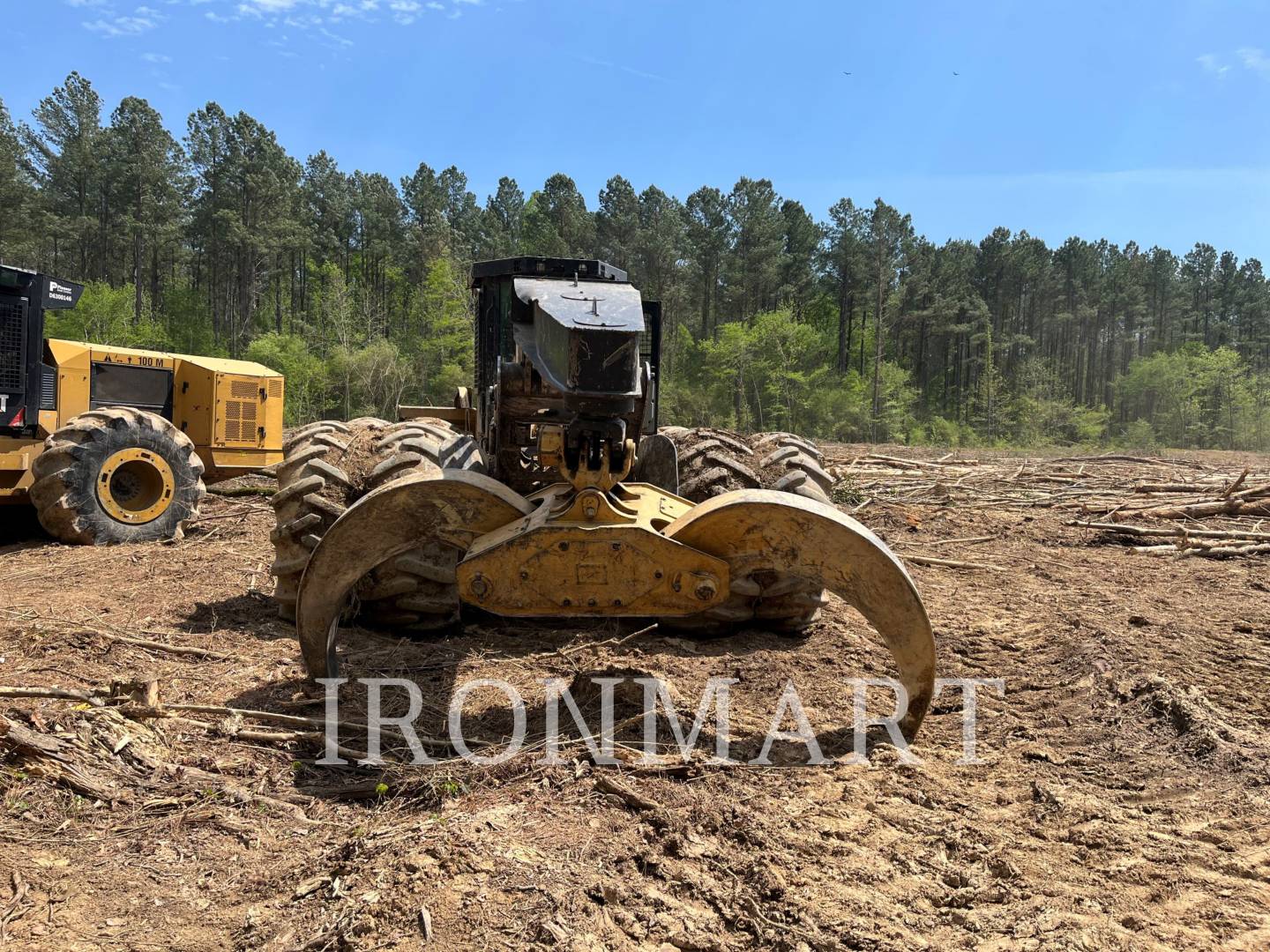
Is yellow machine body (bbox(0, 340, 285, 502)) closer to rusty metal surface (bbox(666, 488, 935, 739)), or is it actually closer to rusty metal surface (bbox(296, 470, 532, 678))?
rusty metal surface (bbox(296, 470, 532, 678))

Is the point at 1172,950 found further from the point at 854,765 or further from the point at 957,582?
the point at 957,582

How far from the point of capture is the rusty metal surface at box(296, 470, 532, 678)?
354cm

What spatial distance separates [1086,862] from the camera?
2.75 meters

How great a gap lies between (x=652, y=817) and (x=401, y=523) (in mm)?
1602

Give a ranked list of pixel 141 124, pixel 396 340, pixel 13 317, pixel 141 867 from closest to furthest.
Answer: pixel 141 867 → pixel 13 317 → pixel 141 124 → pixel 396 340

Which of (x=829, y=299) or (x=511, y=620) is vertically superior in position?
(x=829, y=299)

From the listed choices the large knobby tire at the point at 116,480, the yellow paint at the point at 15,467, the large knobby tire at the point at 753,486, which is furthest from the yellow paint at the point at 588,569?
the yellow paint at the point at 15,467

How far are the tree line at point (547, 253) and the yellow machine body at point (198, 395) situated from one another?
2722cm

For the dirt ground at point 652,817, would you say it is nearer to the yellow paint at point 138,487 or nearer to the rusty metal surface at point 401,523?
the rusty metal surface at point 401,523

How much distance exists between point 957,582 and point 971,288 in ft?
201

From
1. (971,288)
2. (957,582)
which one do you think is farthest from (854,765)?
(971,288)

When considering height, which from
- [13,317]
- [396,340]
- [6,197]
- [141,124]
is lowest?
[13,317]

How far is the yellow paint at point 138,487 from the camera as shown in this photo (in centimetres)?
890

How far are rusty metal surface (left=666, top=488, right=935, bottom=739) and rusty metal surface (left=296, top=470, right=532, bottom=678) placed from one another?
83cm
